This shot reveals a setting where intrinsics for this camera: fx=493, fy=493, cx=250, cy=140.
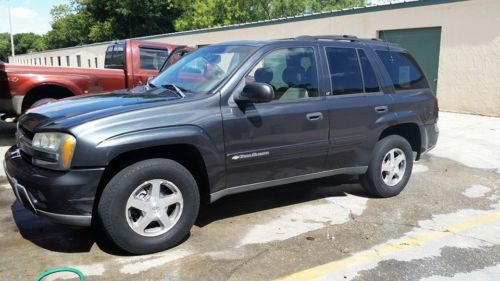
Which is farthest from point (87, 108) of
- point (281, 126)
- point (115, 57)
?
point (115, 57)

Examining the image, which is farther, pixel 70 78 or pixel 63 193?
pixel 70 78

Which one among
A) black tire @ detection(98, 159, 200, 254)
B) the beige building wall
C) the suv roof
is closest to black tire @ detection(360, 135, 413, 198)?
the suv roof

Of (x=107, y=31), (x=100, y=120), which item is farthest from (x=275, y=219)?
(x=107, y=31)

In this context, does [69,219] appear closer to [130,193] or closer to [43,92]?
[130,193]

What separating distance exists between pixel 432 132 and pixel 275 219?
243 centimetres

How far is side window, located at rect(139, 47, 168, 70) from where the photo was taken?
9.79 meters

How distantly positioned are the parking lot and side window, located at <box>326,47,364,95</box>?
4.21ft

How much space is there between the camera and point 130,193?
378 cm

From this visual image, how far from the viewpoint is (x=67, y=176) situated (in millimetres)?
3574

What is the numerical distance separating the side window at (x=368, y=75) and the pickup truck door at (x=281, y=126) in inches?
27.2

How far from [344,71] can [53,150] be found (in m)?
2.99

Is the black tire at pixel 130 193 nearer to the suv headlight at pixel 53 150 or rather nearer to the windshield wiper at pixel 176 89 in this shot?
the suv headlight at pixel 53 150

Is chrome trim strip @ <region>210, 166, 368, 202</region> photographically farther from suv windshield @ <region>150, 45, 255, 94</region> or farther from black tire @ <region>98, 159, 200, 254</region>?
suv windshield @ <region>150, 45, 255, 94</region>

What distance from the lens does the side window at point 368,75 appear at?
5.33m
